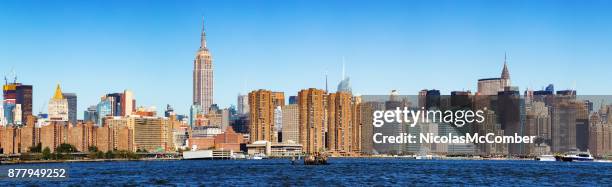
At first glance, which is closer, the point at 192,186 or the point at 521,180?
the point at 192,186

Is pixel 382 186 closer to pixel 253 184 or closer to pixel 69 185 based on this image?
pixel 253 184

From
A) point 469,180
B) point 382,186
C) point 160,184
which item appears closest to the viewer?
point 382,186

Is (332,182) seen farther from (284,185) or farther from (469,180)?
(469,180)

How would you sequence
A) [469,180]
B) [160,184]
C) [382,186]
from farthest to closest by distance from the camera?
[469,180] → [160,184] → [382,186]

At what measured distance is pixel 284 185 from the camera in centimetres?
10112

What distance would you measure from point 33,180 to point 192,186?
20.3 meters

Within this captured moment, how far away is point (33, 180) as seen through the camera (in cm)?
10994

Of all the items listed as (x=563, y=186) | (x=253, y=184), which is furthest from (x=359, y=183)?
(x=563, y=186)

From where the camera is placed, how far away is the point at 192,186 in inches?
3984

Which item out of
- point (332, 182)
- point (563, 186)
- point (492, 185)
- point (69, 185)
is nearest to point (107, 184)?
point (69, 185)

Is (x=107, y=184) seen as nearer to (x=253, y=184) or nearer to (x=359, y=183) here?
(x=253, y=184)

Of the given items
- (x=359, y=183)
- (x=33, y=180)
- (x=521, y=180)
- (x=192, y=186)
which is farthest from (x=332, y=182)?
(x=33, y=180)

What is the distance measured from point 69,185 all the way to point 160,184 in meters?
9.31

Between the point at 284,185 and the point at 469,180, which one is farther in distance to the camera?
the point at 469,180
